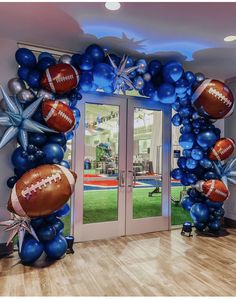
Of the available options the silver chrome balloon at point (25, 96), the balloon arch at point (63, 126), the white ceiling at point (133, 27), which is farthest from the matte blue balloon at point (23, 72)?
the white ceiling at point (133, 27)

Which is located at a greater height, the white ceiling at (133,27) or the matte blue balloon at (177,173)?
the white ceiling at (133,27)

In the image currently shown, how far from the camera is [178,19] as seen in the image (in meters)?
2.79

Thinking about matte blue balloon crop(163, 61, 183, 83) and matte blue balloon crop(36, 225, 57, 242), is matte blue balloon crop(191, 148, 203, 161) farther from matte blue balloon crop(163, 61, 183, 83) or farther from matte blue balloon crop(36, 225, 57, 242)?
matte blue balloon crop(36, 225, 57, 242)

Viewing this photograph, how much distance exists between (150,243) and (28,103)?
2.61 metres

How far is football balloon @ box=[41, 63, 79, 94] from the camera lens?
3.08m

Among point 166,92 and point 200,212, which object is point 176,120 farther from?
point 200,212

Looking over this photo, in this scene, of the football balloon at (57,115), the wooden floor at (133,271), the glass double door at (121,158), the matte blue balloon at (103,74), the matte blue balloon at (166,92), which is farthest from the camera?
the glass double door at (121,158)

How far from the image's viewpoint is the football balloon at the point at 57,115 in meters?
2.97

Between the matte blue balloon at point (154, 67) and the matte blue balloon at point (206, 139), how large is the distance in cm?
119

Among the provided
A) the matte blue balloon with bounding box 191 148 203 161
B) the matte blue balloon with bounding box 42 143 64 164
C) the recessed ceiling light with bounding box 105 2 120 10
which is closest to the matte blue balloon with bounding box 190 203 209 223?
the matte blue balloon with bounding box 191 148 203 161

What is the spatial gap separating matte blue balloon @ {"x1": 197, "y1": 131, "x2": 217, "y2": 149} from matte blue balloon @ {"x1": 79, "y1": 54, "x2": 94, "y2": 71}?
1.97 metres

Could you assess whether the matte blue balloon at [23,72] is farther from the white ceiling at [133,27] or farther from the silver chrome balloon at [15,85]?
the white ceiling at [133,27]

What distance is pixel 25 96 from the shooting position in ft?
9.98

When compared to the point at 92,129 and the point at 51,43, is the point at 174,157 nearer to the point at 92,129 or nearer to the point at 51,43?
the point at 92,129
